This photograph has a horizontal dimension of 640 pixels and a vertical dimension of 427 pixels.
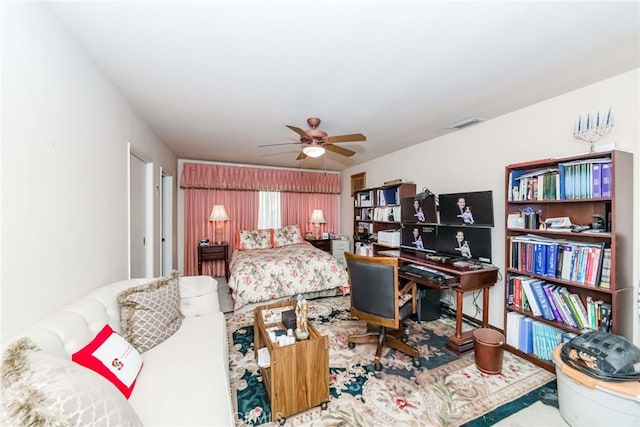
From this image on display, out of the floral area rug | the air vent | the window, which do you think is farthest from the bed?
the air vent

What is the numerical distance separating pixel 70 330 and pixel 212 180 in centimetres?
425

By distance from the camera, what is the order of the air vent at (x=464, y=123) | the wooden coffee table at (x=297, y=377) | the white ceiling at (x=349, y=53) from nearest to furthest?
the white ceiling at (x=349, y=53) → the wooden coffee table at (x=297, y=377) → the air vent at (x=464, y=123)

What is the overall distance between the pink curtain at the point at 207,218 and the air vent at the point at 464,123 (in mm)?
3960

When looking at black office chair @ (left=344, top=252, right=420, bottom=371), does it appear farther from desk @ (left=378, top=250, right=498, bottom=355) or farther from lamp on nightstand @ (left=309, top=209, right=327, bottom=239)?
lamp on nightstand @ (left=309, top=209, right=327, bottom=239)

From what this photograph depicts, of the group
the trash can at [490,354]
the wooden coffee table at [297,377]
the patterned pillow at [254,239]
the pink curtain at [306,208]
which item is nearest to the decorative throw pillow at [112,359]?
the wooden coffee table at [297,377]

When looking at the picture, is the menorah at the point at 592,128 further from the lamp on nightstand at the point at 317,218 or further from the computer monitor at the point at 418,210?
Answer: the lamp on nightstand at the point at 317,218

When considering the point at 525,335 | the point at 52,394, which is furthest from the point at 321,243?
the point at 52,394

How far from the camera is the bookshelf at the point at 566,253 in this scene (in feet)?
6.00

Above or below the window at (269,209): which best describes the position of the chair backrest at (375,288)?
below

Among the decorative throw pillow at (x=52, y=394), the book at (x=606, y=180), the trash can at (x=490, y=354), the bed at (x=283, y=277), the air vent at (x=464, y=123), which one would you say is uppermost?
the air vent at (x=464, y=123)

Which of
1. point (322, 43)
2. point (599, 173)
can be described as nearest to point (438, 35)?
point (322, 43)

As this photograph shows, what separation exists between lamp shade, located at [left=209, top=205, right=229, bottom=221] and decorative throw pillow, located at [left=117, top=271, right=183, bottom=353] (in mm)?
3191

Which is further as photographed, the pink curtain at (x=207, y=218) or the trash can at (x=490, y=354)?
the pink curtain at (x=207, y=218)

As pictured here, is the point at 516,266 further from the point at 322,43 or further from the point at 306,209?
the point at 306,209
